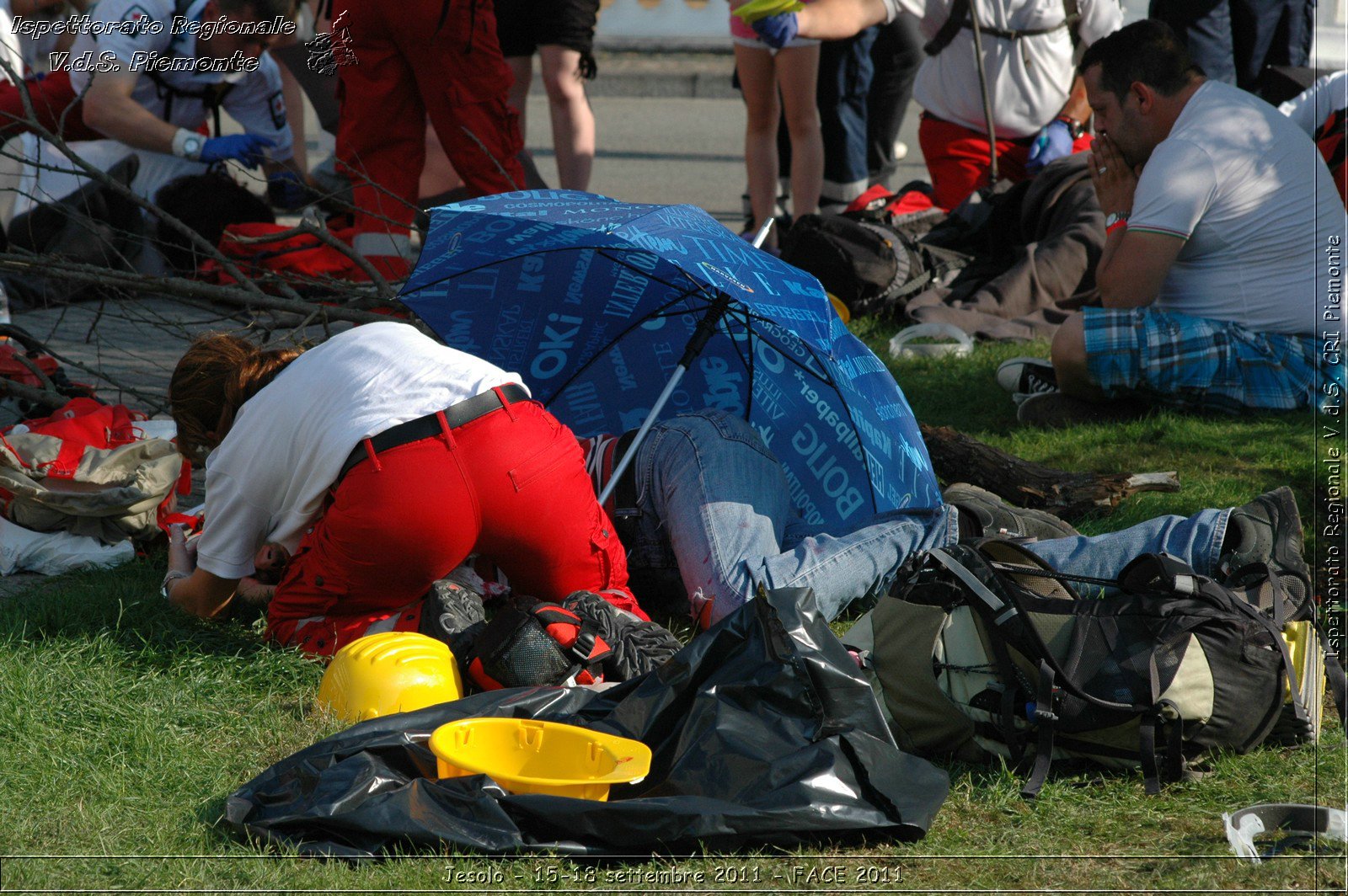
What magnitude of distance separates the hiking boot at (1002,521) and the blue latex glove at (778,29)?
3.18m

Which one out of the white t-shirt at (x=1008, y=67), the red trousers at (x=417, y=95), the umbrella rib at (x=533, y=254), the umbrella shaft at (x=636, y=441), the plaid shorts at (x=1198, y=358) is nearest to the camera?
the umbrella shaft at (x=636, y=441)

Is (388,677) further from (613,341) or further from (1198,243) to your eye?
(1198,243)

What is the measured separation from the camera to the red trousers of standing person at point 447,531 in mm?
2777

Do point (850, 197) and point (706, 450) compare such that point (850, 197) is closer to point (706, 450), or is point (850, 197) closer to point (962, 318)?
point (962, 318)

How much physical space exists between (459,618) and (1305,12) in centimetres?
630

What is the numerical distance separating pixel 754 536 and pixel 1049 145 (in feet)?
14.0

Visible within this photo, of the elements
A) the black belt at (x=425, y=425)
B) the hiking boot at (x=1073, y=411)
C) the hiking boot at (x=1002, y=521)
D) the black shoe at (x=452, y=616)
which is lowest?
the hiking boot at (x=1073, y=411)

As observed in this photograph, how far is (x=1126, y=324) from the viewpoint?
4.47 meters

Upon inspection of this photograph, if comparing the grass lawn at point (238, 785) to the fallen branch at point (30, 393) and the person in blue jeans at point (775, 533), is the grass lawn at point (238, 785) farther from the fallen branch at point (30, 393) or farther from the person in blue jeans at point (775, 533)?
the fallen branch at point (30, 393)

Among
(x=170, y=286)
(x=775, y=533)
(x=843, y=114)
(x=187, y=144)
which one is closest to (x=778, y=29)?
(x=843, y=114)

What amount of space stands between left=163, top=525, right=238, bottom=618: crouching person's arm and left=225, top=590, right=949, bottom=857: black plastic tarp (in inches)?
30.1

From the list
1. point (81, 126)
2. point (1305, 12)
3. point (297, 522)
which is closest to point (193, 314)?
point (81, 126)

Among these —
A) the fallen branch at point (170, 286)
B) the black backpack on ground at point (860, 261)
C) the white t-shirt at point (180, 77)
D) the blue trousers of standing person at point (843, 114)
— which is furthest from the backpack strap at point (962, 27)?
the fallen branch at point (170, 286)

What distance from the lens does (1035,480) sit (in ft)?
12.9
